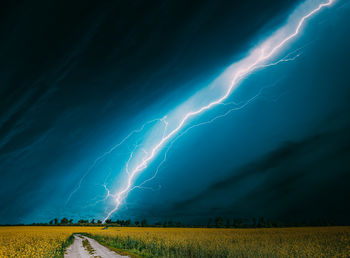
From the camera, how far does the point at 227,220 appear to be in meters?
111

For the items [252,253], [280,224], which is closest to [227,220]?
[280,224]

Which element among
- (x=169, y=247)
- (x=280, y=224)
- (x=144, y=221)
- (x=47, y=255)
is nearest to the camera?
(x=47, y=255)

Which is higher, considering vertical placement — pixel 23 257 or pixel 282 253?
pixel 23 257

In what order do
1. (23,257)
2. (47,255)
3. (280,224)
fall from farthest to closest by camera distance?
1. (280,224)
2. (47,255)
3. (23,257)

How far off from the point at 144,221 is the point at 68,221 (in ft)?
235

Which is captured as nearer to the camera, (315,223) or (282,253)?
(282,253)

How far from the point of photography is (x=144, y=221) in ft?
352

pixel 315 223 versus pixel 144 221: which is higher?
pixel 144 221

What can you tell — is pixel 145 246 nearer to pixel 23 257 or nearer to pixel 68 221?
pixel 23 257

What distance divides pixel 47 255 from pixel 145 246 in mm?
8949

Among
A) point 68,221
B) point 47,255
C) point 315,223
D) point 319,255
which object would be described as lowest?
point 315,223

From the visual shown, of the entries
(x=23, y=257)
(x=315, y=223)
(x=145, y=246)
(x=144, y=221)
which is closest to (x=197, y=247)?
(x=145, y=246)

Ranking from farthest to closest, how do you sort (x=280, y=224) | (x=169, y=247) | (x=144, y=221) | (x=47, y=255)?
1. (x=144, y=221)
2. (x=280, y=224)
3. (x=169, y=247)
4. (x=47, y=255)

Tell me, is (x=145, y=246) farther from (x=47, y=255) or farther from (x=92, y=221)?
(x=92, y=221)
